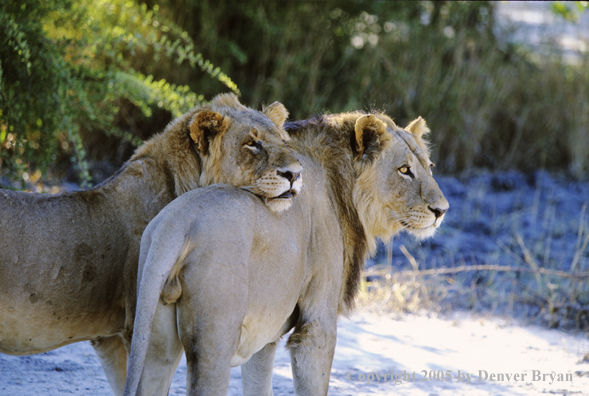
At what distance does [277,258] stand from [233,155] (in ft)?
1.76

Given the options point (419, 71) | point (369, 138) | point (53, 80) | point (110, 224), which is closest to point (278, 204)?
point (110, 224)

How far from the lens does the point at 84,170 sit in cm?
409

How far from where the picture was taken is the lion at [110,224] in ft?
7.84

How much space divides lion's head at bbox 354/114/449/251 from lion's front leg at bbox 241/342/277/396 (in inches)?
33.9

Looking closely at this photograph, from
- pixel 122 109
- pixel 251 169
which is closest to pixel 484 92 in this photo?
pixel 122 109

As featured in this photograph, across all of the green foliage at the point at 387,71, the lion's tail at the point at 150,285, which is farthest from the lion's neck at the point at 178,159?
the green foliage at the point at 387,71

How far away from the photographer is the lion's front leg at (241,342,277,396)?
2922 millimetres

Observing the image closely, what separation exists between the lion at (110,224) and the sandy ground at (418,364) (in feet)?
2.42

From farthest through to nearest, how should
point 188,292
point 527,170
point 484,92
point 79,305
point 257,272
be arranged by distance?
point 527,170 → point 484,92 → point 79,305 → point 257,272 → point 188,292

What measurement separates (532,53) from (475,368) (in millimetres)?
7606

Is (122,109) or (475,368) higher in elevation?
(122,109)

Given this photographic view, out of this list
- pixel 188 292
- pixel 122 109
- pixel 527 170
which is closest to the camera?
pixel 188 292

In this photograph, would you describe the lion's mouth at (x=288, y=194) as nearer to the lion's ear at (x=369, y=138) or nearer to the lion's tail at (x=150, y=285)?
the lion's tail at (x=150, y=285)

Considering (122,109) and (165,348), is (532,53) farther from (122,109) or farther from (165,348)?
→ (165,348)
